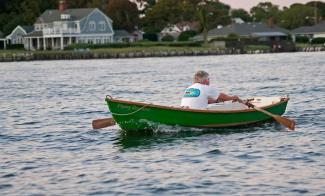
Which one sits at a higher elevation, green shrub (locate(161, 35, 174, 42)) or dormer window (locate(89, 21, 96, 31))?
dormer window (locate(89, 21, 96, 31))

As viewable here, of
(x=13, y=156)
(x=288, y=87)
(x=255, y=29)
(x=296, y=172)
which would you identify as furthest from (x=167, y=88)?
(x=255, y=29)

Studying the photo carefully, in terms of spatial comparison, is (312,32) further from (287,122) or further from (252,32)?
(287,122)

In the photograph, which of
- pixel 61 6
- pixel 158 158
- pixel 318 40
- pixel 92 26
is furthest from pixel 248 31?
pixel 158 158

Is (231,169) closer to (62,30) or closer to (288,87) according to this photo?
(288,87)

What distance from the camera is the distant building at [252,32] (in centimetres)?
15488

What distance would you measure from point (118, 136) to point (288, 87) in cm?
2494

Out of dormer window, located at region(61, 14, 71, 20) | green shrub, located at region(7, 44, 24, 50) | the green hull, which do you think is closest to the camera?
the green hull

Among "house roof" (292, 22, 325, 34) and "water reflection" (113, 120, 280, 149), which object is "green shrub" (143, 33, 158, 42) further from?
"water reflection" (113, 120, 280, 149)

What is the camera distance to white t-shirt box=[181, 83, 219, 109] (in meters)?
23.2

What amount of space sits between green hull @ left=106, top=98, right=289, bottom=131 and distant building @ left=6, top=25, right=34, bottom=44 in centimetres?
12423

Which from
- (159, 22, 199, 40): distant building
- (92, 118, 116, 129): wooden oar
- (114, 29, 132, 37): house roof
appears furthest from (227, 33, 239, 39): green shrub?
(92, 118, 116, 129): wooden oar

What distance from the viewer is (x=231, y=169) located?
59.1ft

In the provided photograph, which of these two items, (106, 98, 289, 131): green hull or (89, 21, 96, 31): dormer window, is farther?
(89, 21, 96, 31): dormer window

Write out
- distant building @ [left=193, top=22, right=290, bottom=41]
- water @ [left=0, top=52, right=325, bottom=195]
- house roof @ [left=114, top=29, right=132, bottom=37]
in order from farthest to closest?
distant building @ [left=193, top=22, right=290, bottom=41]
house roof @ [left=114, top=29, right=132, bottom=37]
water @ [left=0, top=52, right=325, bottom=195]
